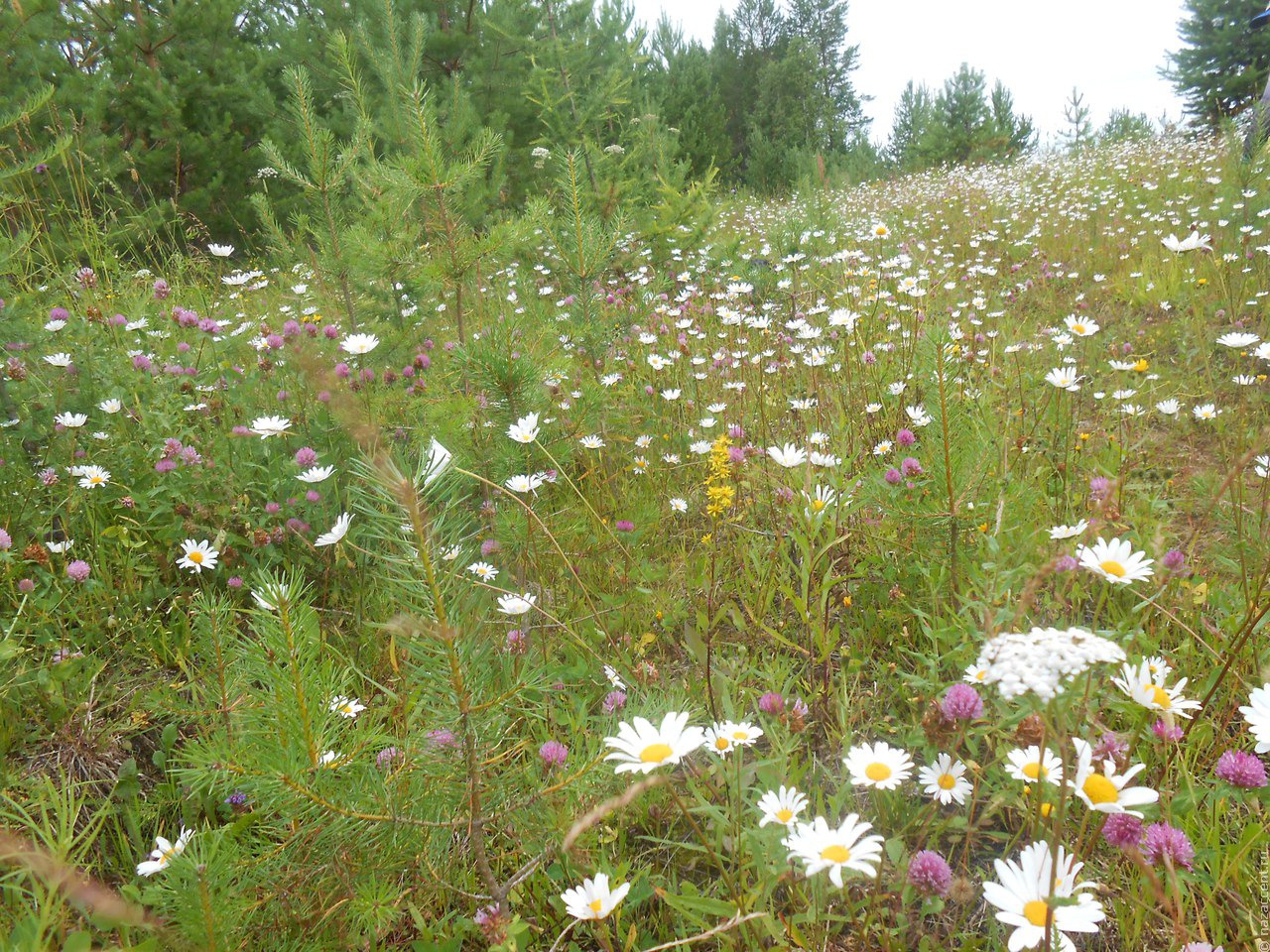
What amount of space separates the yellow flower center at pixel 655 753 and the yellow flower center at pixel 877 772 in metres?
0.29

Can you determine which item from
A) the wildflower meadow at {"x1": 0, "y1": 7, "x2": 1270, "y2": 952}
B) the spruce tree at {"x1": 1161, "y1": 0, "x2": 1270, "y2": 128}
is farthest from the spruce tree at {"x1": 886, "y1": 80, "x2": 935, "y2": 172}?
the wildflower meadow at {"x1": 0, "y1": 7, "x2": 1270, "y2": 952}

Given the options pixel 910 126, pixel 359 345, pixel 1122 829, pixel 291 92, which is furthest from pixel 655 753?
pixel 910 126

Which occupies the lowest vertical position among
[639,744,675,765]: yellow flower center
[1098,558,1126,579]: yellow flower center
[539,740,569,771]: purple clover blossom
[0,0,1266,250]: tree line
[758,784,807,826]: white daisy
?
[539,740,569,771]: purple clover blossom

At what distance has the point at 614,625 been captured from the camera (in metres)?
1.95

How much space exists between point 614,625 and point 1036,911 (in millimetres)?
1263

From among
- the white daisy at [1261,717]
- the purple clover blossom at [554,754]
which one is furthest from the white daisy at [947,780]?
the purple clover blossom at [554,754]

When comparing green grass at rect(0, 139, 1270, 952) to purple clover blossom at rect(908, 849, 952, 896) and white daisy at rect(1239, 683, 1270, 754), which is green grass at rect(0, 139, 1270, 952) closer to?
purple clover blossom at rect(908, 849, 952, 896)

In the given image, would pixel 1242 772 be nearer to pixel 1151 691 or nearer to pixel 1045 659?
pixel 1151 691

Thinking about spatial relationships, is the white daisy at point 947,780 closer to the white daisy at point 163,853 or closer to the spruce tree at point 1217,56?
the white daisy at point 163,853

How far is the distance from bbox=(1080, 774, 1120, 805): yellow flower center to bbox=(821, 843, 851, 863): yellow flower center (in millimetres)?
273

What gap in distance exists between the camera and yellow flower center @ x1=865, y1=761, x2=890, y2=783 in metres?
1.01

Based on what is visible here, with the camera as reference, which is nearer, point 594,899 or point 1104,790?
point 1104,790

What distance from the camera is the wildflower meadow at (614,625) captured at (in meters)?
0.96

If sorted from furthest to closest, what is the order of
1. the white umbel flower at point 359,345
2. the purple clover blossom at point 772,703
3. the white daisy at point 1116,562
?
the white umbel flower at point 359,345 → the purple clover blossom at point 772,703 → the white daisy at point 1116,562
